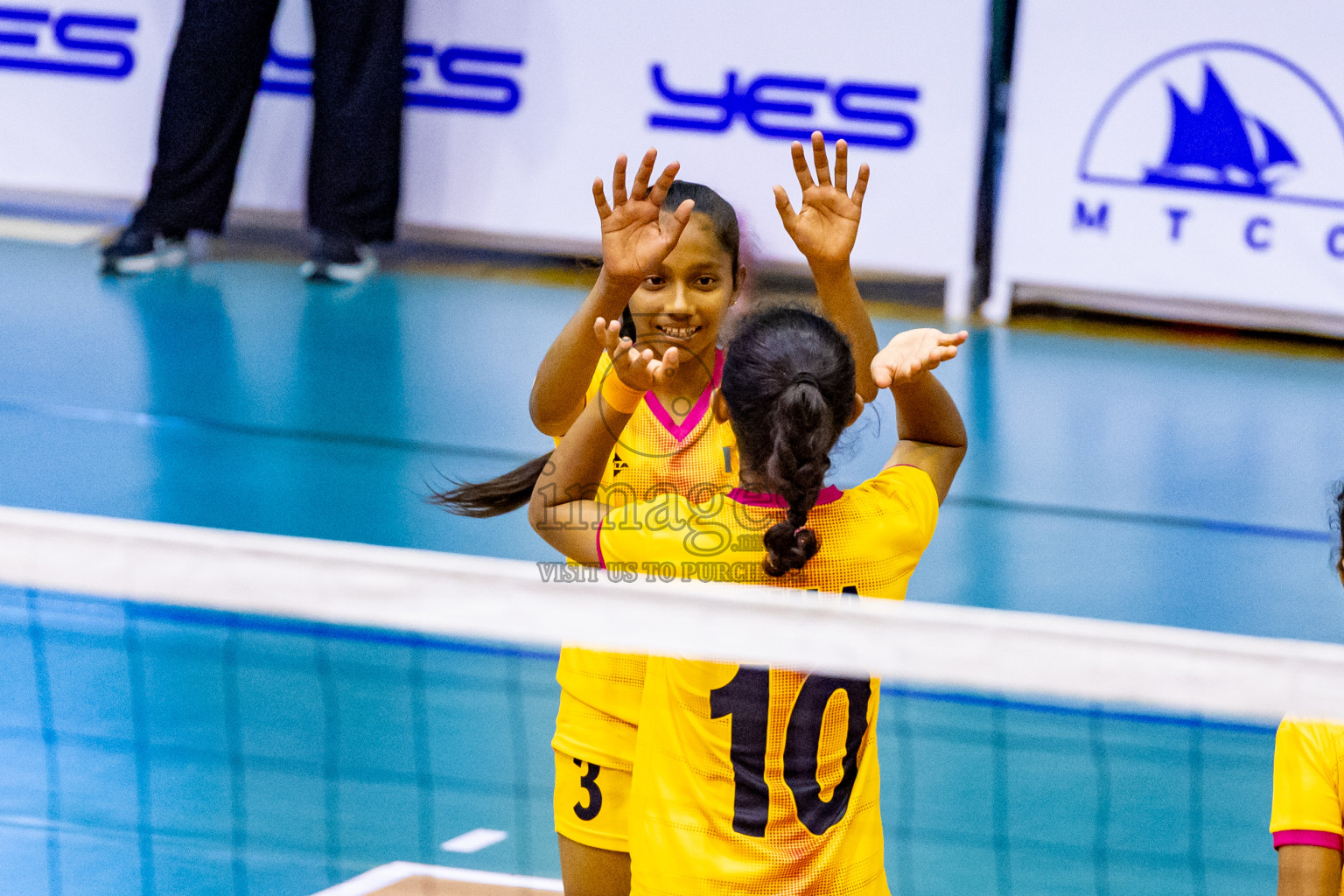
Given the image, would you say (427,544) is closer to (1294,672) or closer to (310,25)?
(1294,672)

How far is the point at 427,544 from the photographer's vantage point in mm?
5762

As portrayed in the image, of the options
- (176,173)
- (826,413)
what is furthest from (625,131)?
(826,413)

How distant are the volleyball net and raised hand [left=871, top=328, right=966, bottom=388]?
38 centimetres

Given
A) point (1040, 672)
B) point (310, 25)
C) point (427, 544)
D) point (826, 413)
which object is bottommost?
point (427, 544)

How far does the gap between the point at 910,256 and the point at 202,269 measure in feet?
14.0

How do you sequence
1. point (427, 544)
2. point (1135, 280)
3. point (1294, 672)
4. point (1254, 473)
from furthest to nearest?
point (1135, 280) < point (1254, 473) < point (427, 544) < point (1294, 672)

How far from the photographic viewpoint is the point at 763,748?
89.1 inches

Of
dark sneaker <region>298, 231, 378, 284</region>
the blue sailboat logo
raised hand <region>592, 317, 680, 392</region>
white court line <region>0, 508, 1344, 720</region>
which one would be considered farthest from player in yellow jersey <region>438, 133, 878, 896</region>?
dark sneaker <region>298, 231, 378, 284</region>

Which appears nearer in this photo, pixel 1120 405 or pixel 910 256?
pixel 1120 405

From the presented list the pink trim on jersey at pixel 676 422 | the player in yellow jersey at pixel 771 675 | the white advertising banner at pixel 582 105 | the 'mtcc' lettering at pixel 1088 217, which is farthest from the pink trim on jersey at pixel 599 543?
the 'mtcc' lettering at pixel 1088 217

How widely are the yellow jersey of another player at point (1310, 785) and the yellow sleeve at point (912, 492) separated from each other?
59 centimetres

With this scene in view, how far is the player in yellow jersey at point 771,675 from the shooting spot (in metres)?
2.25

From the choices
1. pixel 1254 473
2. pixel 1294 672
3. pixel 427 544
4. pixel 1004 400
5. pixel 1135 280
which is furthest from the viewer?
pixel 1135 280

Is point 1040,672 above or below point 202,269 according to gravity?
below
